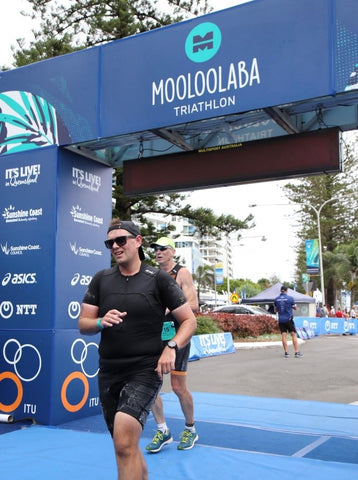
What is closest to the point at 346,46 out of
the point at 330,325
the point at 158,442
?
the point at 158,442

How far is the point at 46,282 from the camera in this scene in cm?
696

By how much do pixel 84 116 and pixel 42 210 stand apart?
1.41 m

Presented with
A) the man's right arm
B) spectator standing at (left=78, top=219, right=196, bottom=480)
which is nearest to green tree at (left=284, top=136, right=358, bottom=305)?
the man's right arm

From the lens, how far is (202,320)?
18.5 m

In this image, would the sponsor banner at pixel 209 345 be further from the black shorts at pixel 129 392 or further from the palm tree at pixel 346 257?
the palm tree at pixel 346 257

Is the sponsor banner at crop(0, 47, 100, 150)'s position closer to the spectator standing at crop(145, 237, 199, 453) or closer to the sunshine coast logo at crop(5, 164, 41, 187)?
the sunshine coast logo at crop(5, 164, 41, 187)

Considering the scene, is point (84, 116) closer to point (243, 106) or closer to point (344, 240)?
point (243, 106)

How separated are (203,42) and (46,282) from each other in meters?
3.65

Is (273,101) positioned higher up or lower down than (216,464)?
higher up

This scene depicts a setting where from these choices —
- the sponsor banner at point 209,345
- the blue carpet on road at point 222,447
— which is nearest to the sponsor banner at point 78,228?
the blue carpet on road at point 222,447

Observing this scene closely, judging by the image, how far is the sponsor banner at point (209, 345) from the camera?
15.5m

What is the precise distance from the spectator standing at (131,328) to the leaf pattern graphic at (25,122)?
4.16 metres


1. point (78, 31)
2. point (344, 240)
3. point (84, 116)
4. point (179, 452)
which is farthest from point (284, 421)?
point (344, 240)

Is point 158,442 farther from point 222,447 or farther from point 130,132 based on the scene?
point 130,132
